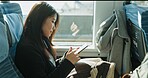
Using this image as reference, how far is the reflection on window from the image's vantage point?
7.48ft

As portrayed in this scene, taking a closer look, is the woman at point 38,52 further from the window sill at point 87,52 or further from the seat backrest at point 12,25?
the window sill at point 87,52

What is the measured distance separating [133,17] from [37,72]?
81cm

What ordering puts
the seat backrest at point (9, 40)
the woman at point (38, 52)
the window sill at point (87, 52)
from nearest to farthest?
the seat backrest at point (9, 40), the woman at point (38, 52), the window sill at point (87, 52)

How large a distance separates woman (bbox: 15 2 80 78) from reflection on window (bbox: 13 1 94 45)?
2.55 feet

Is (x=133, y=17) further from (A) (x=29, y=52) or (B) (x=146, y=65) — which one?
(A) (x=29, y=52)

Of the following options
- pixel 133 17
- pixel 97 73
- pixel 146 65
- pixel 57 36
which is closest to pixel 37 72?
pixel 97 73

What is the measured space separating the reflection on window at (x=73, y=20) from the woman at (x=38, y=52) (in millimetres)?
776

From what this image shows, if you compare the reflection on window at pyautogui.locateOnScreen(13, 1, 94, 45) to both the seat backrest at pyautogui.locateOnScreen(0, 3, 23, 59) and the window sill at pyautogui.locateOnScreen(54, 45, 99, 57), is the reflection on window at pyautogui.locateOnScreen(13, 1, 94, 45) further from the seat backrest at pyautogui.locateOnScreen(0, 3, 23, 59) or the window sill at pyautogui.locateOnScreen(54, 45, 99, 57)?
the seat backrest at pyautogui.locateOnScreen(0, 3, 23, 59)

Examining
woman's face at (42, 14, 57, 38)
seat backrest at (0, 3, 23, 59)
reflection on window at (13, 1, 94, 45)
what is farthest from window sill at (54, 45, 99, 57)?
woman's face at (42, 14, 57, 38)

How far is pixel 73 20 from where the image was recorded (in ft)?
7.64

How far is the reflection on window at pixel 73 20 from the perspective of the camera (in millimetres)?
2281

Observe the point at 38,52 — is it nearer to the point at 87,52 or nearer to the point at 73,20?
the point at 87,52

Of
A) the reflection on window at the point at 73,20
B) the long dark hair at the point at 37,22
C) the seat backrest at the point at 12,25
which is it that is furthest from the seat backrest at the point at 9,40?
the reflection on window at the point at 73,20

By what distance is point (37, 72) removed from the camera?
4.56 ft
